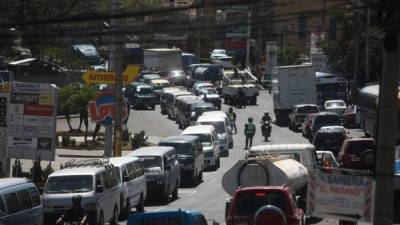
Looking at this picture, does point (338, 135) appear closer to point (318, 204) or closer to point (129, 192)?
point (129, 192)

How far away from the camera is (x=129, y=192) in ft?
104

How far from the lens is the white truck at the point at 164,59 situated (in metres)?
98.5

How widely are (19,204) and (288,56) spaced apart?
8324 centimetres

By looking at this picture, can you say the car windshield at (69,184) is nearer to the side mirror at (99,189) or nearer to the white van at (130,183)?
the side mirror at (99,189)

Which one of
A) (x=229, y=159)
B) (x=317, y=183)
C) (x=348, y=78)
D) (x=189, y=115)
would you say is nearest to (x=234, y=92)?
(x=348, y=78)

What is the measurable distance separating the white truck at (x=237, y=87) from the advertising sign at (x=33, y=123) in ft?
153

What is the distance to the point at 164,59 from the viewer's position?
99.3 meters

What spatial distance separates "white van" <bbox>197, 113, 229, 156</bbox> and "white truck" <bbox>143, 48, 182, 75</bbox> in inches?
1662

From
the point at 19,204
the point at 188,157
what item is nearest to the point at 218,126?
the point at 188,157

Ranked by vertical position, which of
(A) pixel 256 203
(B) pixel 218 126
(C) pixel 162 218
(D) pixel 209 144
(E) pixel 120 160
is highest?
(A) pixel 256 203

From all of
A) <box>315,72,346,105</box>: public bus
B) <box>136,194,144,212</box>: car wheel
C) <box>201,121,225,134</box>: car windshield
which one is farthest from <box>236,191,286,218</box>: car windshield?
<box>315,72,346,105</box>: public bus

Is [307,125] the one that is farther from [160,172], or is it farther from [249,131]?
[160,172]

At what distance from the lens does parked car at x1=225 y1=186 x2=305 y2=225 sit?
865 inches

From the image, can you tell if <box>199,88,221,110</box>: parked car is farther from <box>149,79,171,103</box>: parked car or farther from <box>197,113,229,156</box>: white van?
<box>197,113,229,156</box>: white van
